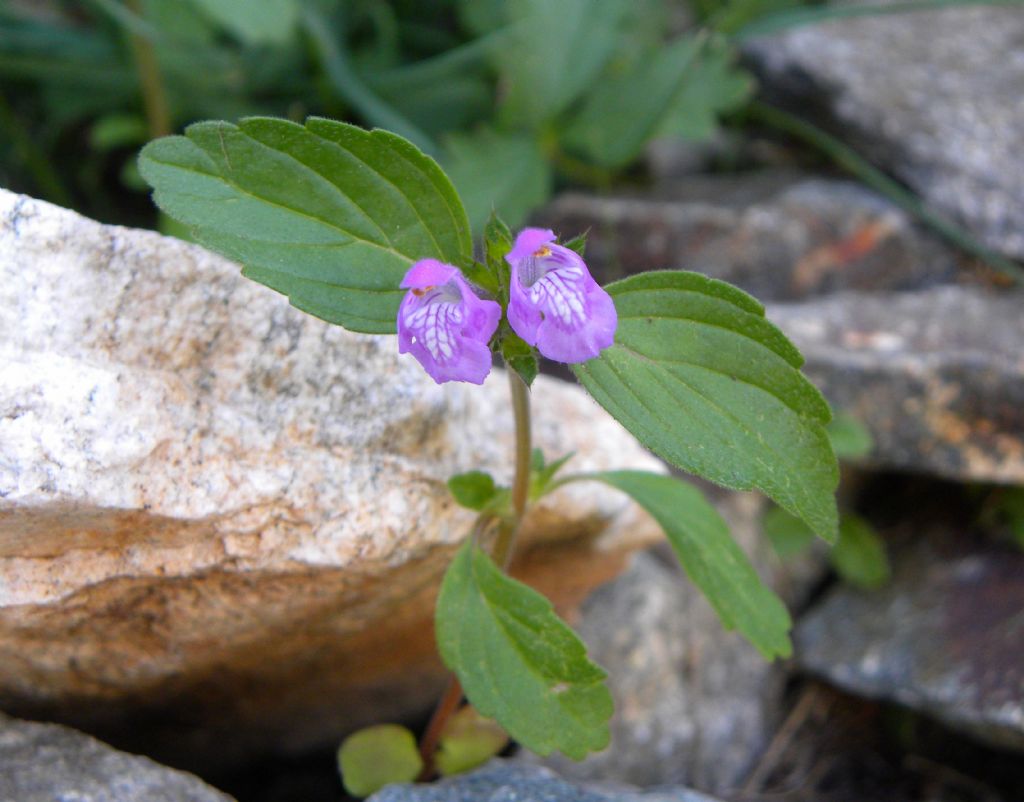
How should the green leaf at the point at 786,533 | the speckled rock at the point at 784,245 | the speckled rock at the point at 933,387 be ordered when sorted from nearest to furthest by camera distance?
the speckled rock at the point at 933,387, the green leaf at the point at 786,533, the speckled rock at the point at 784,245

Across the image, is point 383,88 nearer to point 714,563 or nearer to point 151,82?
point 151,82

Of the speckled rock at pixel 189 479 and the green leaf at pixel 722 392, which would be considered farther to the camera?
the speckled rock at pixel 189 479

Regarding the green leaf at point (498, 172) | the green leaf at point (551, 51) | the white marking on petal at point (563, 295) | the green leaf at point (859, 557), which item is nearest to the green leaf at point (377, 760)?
the white marking on petal at point (563, 295)

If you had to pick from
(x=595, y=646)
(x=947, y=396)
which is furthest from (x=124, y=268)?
(x=947, y=396)

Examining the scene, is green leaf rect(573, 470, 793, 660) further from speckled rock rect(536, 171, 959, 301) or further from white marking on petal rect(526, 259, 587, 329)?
speckled rock rect(536, 171, 959, 301)

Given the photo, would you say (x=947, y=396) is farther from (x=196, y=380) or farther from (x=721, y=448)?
(x=196, y=380)

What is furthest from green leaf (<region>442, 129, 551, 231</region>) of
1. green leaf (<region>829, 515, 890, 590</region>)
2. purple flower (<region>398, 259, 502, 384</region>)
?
purple flower (<region>398, 259, 502, 384</region>)

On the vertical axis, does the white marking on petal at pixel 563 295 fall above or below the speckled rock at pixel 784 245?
below

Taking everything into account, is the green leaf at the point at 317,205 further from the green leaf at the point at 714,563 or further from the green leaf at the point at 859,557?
the green leaf at the point at 859,557
